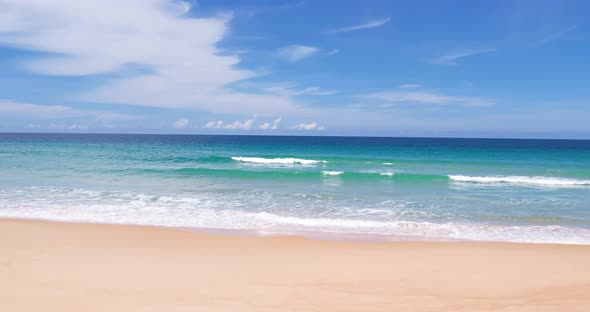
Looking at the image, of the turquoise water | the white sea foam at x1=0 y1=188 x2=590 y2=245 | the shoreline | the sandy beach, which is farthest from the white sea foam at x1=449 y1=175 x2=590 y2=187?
the sandy beach

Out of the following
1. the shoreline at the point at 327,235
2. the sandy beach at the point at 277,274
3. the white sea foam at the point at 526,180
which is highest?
the white sea foam at the point at 526,180

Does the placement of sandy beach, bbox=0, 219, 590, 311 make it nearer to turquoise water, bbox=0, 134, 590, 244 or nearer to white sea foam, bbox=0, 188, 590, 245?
white sea foam, bbox=0, 188, 590, 245

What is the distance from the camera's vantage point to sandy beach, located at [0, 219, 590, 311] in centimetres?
465

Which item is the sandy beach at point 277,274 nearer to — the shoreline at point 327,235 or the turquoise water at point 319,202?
the shoreline at point 327,235

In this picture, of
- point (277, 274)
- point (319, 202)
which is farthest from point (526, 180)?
point (277, 274)

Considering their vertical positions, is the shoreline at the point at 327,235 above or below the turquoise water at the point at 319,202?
below

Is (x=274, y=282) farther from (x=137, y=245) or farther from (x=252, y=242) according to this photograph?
(x=137, y=245)

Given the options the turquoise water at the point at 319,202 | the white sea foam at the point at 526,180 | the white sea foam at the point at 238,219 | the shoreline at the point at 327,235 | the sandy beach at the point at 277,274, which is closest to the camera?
the sandy beach at the point at 277,274

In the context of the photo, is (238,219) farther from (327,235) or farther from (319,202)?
(319,202)

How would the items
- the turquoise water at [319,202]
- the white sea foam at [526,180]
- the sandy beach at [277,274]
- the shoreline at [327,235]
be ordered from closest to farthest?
the sandy beach at [277,274], the shoreline at [327,235], the turquoise water at [319,202], the white sea foam at [526,180]

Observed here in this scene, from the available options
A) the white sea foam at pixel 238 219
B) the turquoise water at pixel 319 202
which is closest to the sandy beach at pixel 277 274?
the white sea foam at pixel 238 219

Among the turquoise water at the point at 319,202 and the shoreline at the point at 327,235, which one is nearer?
the shoreline at the point at 327,235

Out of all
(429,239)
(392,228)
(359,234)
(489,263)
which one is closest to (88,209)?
(359,234)

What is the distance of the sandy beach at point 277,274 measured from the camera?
465 centimetres
